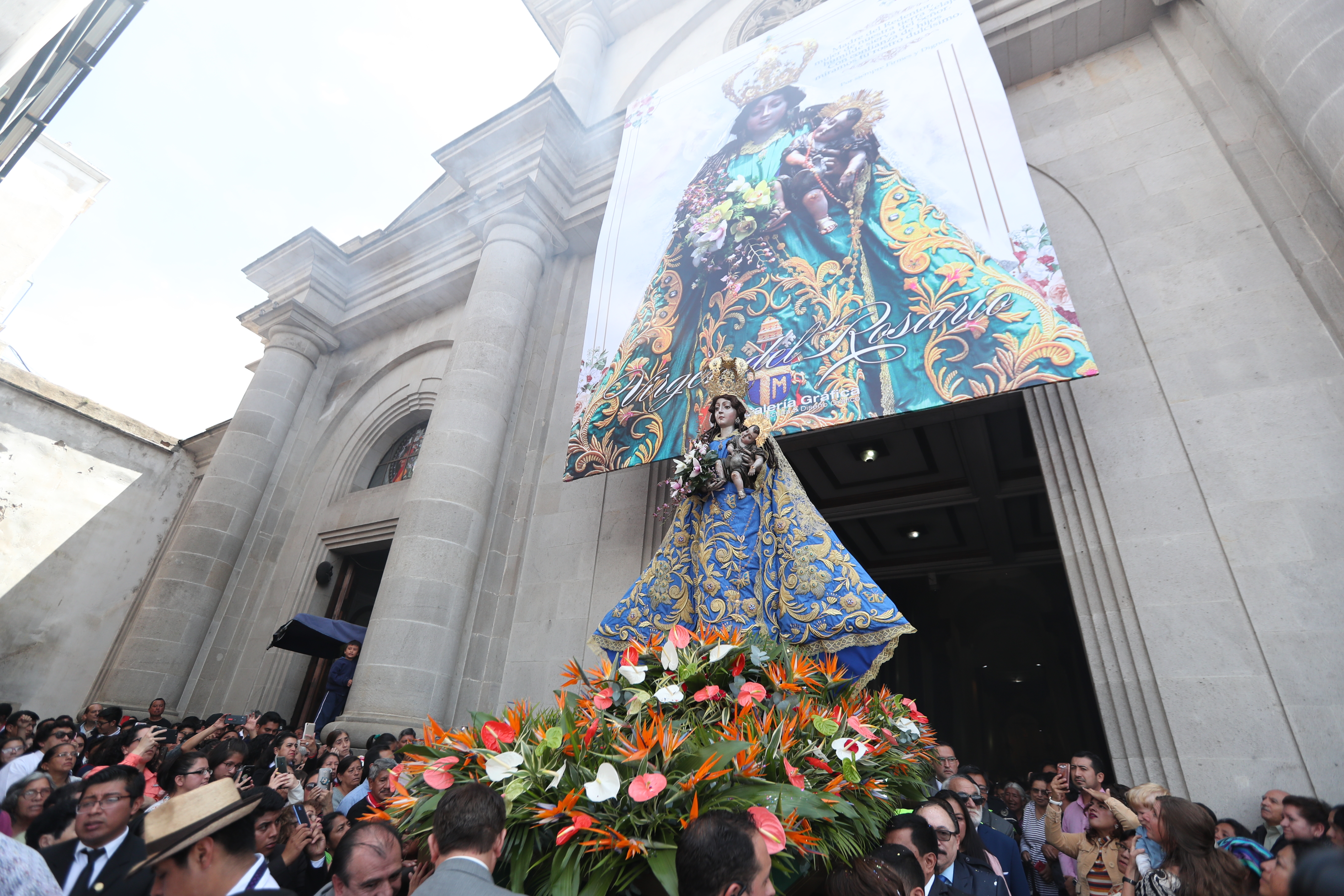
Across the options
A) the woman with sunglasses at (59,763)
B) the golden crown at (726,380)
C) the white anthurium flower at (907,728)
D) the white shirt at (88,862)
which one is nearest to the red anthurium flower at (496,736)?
the white shirt at (88,862)

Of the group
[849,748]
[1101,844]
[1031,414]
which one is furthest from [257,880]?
[1031,414]

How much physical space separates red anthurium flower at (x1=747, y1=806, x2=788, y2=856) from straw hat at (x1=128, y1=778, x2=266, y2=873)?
1.29 metres

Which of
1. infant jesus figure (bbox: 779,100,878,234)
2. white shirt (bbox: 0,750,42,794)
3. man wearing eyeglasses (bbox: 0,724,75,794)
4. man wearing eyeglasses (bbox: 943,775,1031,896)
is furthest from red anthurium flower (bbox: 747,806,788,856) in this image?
infant jesus figure (bbox: 779,100,878,234)

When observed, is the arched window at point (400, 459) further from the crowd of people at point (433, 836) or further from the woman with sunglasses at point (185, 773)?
the woman with sunglasses at point (185, 773)

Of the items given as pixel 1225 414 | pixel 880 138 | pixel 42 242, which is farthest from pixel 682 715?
pixel 42 242

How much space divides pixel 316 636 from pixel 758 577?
19.5 ft

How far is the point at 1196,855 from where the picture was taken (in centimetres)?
231

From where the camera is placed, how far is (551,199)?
899 cm

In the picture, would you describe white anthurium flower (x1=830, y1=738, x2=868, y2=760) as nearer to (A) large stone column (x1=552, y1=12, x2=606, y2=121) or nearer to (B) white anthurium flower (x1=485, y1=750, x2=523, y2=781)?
(B) white anthurium flower (x1=485, y1=750, x2=523, y2=781)

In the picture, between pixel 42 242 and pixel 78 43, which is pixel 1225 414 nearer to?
pixel 78 43

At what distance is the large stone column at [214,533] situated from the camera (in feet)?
28.4

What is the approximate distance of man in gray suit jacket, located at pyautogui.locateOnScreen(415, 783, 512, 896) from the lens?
158 cm

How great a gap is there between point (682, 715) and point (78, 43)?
8.34 meters

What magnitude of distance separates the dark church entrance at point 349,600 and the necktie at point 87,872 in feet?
17.1
